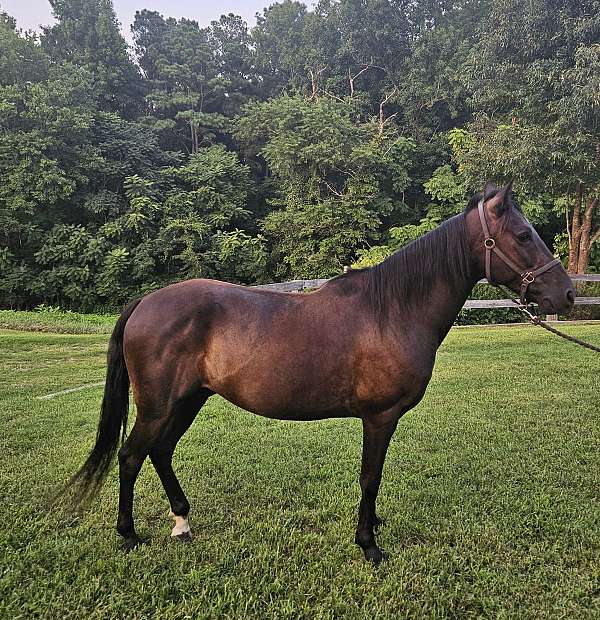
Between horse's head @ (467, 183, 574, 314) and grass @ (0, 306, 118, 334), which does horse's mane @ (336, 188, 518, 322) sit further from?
grass @ (0, 306, 118, 334)

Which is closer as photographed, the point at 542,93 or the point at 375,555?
the point at 375,555

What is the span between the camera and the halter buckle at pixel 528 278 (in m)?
2.18

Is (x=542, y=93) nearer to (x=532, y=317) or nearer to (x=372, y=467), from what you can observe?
(x=532, y=317)

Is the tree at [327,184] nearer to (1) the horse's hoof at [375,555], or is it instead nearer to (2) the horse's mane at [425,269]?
(2) the horse's mane at [425,269]

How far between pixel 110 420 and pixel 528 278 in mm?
2420

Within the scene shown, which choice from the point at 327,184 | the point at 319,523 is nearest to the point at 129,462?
the point at 319,523

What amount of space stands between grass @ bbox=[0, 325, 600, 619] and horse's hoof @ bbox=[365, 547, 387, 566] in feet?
0.18

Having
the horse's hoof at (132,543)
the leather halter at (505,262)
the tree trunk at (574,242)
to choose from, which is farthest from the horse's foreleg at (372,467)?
the tree trunk at (574,242)

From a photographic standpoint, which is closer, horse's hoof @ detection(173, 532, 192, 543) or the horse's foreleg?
the horse's foreleg

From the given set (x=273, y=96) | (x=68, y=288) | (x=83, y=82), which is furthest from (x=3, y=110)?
(x=273, y=96)

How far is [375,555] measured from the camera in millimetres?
2336

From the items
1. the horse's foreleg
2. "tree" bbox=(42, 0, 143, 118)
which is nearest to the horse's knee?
the horse's foreleg

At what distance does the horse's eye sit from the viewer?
2.19 metres

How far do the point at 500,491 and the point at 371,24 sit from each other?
26571mm
